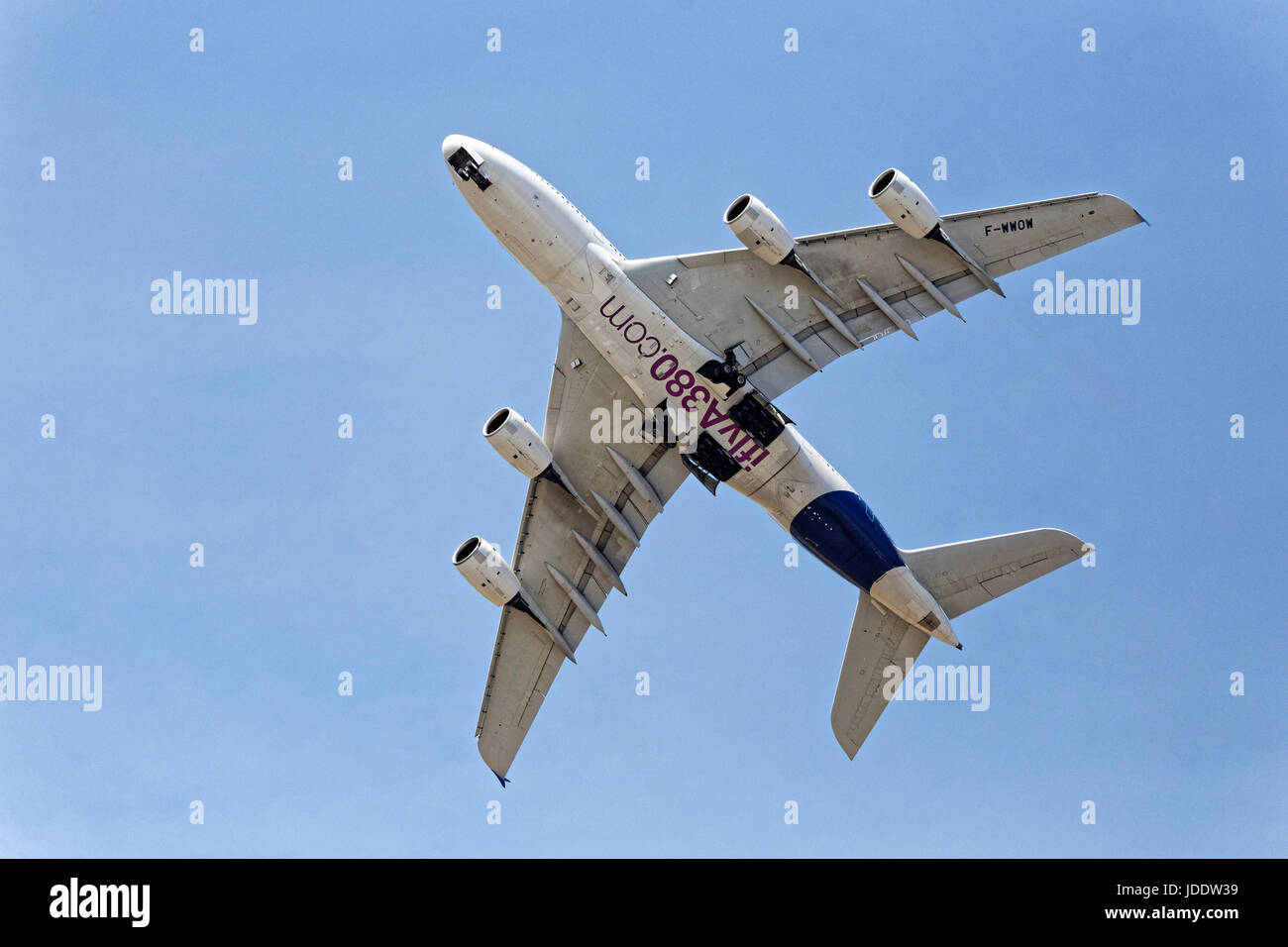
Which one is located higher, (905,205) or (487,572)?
(905,205)

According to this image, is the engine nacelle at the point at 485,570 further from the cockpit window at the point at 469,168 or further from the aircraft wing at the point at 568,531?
the cockpit window at the point at 469,168

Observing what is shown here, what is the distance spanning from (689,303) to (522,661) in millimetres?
12598

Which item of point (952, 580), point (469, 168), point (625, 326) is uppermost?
point (469, 168)

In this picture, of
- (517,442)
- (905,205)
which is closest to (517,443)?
(517,442)

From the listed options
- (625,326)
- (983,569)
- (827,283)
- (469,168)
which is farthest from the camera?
(983,569)

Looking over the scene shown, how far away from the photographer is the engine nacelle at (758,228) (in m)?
A: 36.0

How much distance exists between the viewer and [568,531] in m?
41.1

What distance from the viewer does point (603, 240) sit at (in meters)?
37.1

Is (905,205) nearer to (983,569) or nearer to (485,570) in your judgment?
(983,569)

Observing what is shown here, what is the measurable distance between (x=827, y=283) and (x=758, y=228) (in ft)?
10.8

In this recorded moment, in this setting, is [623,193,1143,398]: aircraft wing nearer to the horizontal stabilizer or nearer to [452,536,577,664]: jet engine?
the horizontal stabilizer

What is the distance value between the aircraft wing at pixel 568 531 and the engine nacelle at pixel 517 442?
68.0 inches

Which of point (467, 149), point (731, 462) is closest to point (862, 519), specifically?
point (731, 462)

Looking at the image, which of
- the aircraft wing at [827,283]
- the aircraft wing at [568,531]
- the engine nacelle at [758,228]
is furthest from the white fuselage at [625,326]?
the engine nacelle at [758,228]
